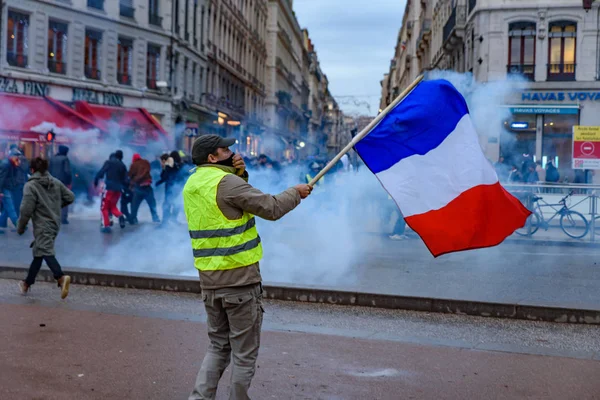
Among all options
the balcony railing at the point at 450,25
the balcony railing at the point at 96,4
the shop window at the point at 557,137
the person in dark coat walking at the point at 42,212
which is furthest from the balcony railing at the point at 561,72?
the person in dark coat walking at the point at 42,212

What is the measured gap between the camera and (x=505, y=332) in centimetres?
695

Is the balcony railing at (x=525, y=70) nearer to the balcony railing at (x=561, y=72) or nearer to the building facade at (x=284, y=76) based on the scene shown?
the balcony railing at (x=561, y=72)

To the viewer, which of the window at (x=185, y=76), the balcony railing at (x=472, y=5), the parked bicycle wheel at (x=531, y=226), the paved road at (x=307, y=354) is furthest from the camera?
the window at (x=185, y=76)

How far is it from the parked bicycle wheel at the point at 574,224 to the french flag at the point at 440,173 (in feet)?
33.7

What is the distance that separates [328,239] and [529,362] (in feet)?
25.3

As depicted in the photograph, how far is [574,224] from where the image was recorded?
15391 millimetres

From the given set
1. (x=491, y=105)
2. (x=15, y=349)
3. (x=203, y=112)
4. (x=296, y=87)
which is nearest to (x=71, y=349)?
A: (x=15, y=349)

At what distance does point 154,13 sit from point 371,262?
2713cm

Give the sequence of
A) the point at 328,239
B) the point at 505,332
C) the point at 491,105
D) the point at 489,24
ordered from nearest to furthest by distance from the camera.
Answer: the point at 505,332, the point at 328,239, the point at 491,105, the point at 489,24

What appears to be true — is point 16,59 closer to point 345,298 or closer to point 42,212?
point 42,212

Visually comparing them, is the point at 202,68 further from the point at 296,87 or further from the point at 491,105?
the point at 296,87

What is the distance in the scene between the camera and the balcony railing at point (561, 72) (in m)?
31.5

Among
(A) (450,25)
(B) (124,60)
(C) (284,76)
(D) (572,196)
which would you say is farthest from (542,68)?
(C) (284,76)

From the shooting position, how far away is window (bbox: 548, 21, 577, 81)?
31.5 metres
